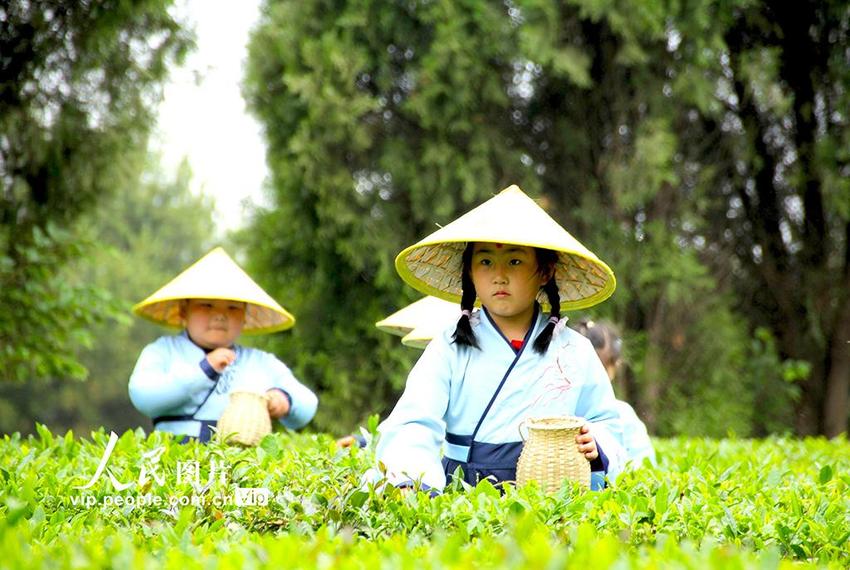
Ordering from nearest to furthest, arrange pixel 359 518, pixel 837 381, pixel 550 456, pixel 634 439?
pixel 359 518, pixel 550 456, pixel 634 439, pixel 837 381

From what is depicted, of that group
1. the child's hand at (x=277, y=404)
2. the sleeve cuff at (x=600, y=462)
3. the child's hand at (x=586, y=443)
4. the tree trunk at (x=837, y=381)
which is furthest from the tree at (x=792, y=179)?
the child's hand at (x=586, y=443)

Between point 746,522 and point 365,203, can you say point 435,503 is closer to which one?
point 746,522

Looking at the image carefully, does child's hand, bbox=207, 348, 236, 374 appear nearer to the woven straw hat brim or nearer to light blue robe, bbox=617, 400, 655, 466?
the woven straw hat brim

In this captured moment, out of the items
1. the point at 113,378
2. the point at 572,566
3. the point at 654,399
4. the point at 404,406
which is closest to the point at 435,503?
the point at 404,406

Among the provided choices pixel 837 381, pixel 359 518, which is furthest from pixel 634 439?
pixel 837 381

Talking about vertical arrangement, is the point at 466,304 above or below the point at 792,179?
below

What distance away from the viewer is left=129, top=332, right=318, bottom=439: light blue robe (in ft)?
16.6

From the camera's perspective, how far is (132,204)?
3609cm

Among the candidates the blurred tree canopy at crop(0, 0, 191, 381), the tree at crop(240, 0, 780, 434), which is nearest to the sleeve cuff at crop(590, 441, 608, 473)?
the blurred tree canopy at crop(0, 0, 191, 381)

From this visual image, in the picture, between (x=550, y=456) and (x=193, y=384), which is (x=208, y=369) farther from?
(x=550, y=456)

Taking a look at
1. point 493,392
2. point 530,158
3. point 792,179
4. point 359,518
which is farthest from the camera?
point 792,179

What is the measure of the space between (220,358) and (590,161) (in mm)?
7236

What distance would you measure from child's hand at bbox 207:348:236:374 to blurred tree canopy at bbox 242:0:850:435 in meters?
5.27

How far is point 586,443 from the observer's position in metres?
3.47
